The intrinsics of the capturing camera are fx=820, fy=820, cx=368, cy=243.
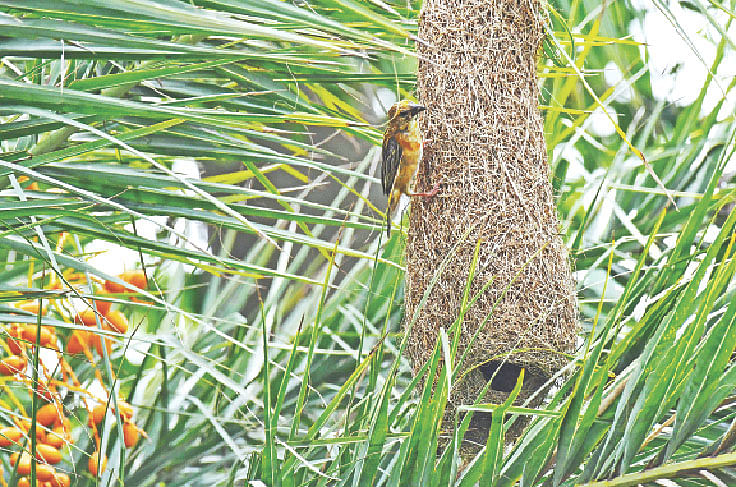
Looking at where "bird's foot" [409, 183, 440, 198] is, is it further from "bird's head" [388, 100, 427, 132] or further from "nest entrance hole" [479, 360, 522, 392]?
"nest entrance hole" [479, 360, 522, 392]

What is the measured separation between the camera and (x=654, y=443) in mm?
1334

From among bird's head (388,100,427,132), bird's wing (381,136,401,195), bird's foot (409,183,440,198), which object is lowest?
bird's foot (409,183,440,198)

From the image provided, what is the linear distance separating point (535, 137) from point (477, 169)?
0.42 ft

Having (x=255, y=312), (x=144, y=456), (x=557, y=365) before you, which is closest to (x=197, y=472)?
(x=144, y=456)

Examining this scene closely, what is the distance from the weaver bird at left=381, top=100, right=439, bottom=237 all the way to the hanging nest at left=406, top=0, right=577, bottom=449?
0.04 meters

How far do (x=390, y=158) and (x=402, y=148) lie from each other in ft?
0.09

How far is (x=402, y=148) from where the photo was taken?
4.38ft

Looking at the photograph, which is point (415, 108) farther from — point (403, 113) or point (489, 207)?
point (489, 207)

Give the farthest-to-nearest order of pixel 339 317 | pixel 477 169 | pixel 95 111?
1. pixel 339 317
2. pixel 477 169
3. pixel 95 111

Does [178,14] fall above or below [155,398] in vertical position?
above

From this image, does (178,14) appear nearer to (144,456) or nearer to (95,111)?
(95,111)

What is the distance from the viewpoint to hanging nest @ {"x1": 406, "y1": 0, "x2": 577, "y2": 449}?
51.9 inches

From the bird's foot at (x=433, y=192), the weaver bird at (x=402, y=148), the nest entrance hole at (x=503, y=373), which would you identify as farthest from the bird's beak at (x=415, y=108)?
the nest entrance hole at (x=503, y=373)

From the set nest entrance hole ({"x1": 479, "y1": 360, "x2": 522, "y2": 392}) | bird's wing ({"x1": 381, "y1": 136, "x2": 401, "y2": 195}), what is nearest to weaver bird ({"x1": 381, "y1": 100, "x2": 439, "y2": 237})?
bird's wing ({"x1": 381, "y1": 136, "x2": 401, "y2": 195})
